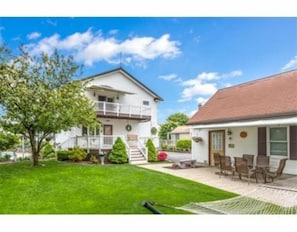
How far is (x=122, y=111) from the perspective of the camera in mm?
17484

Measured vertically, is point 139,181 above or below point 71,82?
below

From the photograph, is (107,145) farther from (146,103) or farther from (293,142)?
(293,142)

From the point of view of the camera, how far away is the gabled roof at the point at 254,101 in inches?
386

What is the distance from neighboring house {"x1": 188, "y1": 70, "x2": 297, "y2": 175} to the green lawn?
345 centimetres

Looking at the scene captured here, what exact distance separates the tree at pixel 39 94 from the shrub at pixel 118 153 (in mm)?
2733

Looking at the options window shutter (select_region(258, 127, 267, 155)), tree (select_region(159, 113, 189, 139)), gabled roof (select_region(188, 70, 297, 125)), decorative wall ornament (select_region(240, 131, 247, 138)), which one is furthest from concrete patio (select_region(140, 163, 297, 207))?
tree (select_region(159, 113, 189, 139))

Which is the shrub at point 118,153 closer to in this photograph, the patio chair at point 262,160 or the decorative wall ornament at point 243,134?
the decorative wall ornament at point 243,134

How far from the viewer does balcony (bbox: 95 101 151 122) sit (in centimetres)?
1628

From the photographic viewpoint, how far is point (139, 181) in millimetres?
8977

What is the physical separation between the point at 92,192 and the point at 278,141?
281 inches

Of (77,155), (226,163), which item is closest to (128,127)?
(77,155)
